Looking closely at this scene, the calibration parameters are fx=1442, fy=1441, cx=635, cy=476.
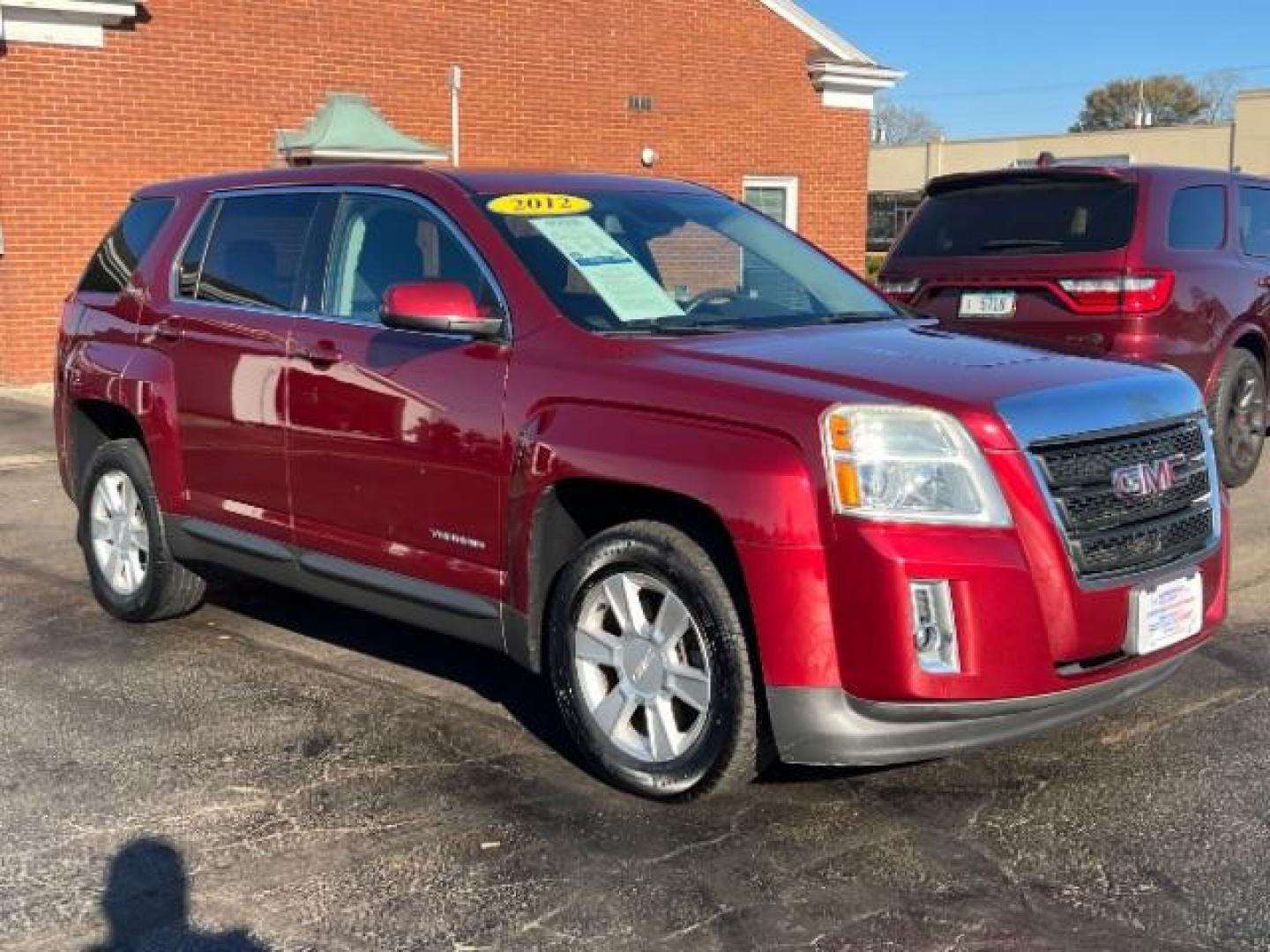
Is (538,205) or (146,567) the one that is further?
(146,567)

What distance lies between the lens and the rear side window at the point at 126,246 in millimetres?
6035

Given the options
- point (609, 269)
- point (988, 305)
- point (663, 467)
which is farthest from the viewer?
point (988, 305)

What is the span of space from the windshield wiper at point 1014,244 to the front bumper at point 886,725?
483 cm

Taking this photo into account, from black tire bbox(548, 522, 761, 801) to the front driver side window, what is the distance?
118 cm

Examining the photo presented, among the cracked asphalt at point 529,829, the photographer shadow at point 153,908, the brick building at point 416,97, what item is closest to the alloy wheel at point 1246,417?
the cracked asphalt at point 529,829

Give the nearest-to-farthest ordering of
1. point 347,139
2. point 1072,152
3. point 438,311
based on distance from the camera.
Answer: point 438,311
point 347,139
point 1072,152

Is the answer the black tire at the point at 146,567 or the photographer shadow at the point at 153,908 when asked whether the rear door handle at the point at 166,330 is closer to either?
the black tire at the point at 146,567

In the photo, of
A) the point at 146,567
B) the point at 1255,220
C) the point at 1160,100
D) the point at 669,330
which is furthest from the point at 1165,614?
the point at 1160,100

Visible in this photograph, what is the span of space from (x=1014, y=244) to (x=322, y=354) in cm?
469

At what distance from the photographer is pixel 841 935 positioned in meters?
3.30

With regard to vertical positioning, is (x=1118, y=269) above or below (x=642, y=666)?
above

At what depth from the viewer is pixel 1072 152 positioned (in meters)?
55.4

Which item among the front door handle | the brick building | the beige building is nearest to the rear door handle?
the front door handle

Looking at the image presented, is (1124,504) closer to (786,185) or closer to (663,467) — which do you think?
(663,467)
